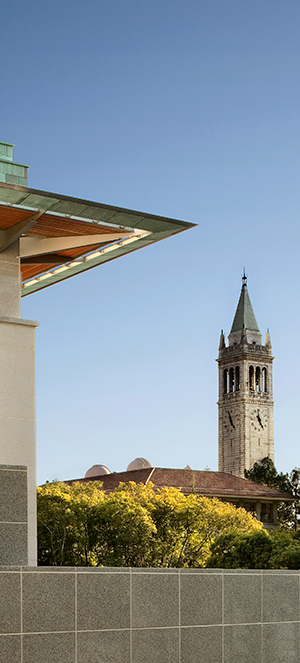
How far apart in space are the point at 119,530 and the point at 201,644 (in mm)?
22499

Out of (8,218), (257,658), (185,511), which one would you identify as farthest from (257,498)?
(257,658)

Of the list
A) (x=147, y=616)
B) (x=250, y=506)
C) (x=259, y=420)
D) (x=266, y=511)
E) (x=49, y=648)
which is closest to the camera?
(x=49, y=648)

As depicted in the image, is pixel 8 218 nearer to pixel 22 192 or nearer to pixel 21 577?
pixel 22 192

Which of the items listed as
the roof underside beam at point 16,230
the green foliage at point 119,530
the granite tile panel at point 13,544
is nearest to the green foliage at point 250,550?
the green foliage at point 119,530

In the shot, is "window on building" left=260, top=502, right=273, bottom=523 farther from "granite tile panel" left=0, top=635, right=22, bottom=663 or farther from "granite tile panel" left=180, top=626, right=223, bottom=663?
"granite tile panel" left=0, top=635, right=22, bottom=663

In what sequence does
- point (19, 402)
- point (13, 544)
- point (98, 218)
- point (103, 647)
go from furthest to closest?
point (98, 218) < point (19, 402) < point (13, 544) < point (103, 647)

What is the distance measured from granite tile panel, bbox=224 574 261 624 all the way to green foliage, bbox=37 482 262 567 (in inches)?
843

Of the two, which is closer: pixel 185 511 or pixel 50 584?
pixel 50 584

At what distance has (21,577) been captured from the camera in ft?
32.1

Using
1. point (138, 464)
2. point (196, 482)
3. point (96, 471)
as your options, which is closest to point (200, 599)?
point (196, 482)

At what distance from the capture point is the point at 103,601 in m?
10.3

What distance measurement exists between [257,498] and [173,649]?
180ft

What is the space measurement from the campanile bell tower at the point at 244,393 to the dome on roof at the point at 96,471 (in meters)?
55.9

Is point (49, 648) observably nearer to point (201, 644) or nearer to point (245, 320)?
point (201, 644)
